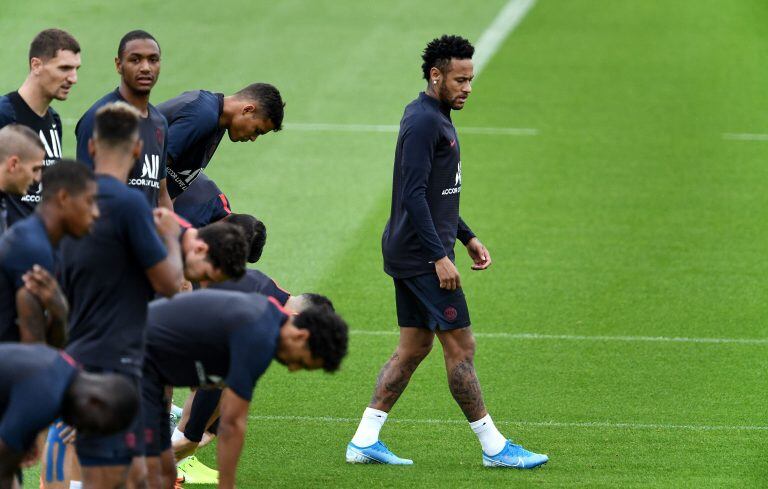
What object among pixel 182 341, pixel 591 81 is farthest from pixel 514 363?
pixel 591 81

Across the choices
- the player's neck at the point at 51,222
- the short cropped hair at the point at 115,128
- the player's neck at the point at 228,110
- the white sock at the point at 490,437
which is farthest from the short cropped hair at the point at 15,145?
the white sock at the point at 490,437

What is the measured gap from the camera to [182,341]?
707 cm

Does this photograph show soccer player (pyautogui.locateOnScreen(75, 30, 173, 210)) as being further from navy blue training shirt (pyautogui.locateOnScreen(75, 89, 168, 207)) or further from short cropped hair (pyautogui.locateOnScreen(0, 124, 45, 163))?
short cropped hair (pyautogui.locateOnScreen(0, 124, 45, 163))

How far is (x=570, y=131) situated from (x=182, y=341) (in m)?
13.6

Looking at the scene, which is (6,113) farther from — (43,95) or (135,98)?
(135,98)

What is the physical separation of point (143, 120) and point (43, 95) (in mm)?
709

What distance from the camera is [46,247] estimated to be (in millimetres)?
6254

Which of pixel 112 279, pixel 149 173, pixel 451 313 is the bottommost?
pixel 451 313

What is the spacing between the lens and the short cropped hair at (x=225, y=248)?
696cm

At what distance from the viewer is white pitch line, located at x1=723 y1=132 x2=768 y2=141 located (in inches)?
774

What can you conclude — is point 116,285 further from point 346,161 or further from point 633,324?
Result: point 346,161

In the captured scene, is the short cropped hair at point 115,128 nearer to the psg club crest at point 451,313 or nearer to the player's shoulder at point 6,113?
the player's shoulder at point 6,113

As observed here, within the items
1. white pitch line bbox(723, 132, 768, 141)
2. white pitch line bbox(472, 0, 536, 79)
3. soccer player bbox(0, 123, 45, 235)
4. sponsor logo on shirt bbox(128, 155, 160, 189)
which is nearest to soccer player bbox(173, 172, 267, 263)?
sponsor logo on shirt bbox(128, 155, 160, 189)

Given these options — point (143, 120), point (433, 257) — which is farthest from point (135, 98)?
point (433, 257)
